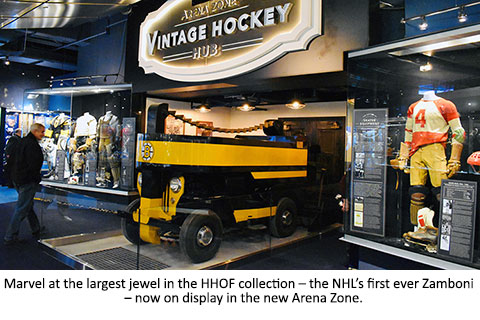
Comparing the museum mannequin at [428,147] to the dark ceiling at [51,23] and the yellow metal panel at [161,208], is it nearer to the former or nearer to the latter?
the yellow metal panel at [161,208]

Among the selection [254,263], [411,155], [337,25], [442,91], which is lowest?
[254,263]

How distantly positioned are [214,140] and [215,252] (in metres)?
1.30

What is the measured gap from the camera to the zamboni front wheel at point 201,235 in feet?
12.8

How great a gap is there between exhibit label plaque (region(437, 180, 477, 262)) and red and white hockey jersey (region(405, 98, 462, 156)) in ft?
1.60

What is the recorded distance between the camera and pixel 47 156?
891 cm

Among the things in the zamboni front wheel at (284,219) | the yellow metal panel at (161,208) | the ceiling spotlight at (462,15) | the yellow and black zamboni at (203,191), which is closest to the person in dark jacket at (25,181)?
the yellow and black zamboni at (203,191)

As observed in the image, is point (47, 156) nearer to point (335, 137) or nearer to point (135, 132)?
point (135, 132)

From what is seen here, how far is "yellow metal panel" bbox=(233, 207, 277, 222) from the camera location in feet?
15.0

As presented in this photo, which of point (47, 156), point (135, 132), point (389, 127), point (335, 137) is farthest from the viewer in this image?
point (47, 156)

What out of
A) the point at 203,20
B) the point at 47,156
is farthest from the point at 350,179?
the point at 47,156

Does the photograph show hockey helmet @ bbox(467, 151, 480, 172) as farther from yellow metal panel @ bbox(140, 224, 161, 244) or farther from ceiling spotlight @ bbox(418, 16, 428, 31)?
yellow metal panel @ bbox(140, 224, 161, 244)

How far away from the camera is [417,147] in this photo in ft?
11.8

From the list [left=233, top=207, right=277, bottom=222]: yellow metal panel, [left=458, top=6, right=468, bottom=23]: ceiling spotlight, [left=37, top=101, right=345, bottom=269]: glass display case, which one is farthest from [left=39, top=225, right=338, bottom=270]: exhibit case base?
[left=458, top=6, right=468, bottom=23]: ceiling spotlight

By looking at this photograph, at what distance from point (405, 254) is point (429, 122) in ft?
4.16
